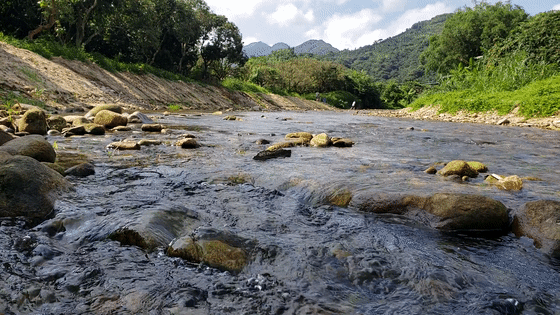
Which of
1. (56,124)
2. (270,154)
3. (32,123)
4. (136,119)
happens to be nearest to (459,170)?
(270,154)

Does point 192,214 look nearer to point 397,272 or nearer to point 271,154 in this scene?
point 397,272

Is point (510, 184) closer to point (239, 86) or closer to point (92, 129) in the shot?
point (92, 129)

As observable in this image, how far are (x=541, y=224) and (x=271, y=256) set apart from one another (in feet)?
7.83

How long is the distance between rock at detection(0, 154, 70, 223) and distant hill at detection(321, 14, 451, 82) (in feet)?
386

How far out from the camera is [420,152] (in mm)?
8055

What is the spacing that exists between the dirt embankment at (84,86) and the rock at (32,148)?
10554 millimetres

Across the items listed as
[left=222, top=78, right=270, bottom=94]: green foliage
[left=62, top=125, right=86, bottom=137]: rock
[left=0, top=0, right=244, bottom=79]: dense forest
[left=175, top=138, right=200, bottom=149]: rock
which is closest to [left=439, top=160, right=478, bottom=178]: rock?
[left=175, top=138, right=200, bottom=149]: rock

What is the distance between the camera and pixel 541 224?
3256 mm

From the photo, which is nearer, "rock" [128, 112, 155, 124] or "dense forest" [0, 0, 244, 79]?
"rock" [128, 112, 155, 124]

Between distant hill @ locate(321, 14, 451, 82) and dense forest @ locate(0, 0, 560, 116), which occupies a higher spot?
distant hill @ locate(321, 14, 451, 82)

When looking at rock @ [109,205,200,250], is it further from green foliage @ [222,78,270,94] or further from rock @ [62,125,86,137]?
green foliage @ [222,78,270,94]

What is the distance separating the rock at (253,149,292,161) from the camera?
6630mm

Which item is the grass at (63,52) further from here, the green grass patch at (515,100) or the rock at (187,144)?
the green grass patch at (515,100)

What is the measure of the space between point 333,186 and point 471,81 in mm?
21750
